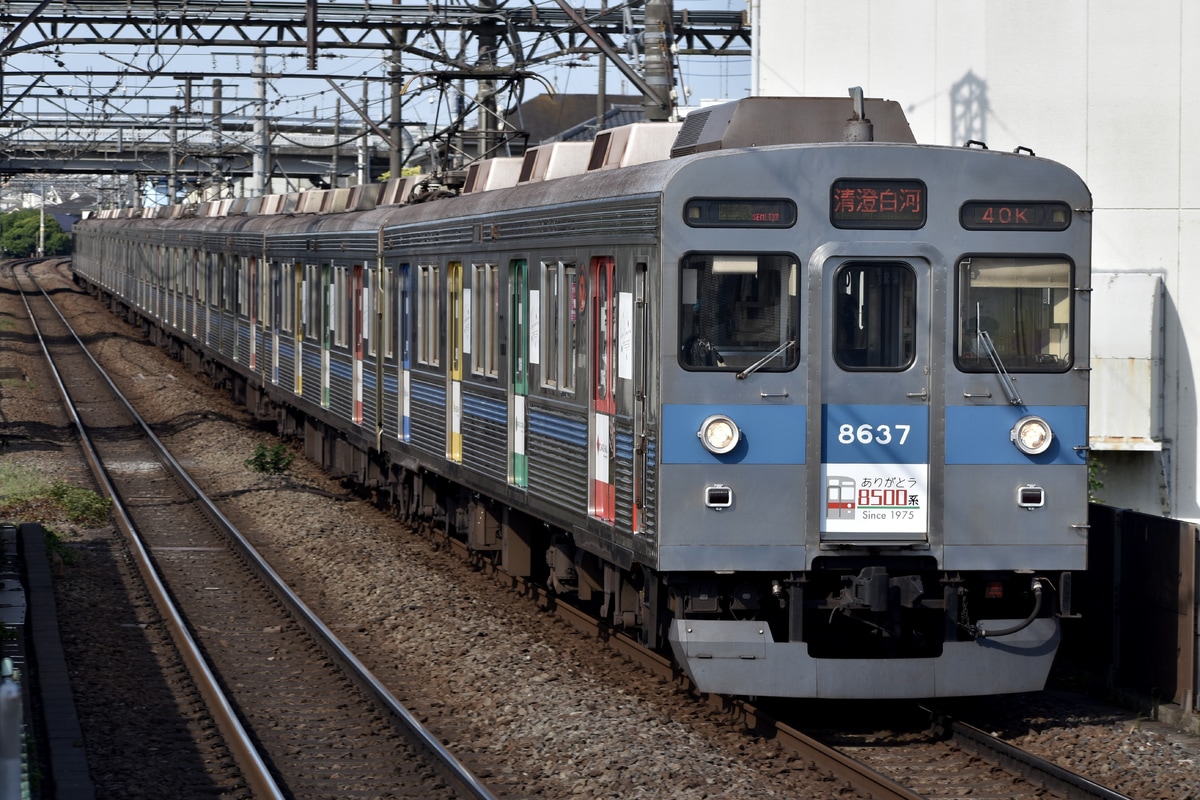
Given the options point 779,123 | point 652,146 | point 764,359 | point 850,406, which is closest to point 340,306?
point 652,146

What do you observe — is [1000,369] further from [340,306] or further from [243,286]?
[243,286]

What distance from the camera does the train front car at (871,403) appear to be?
25.6ft

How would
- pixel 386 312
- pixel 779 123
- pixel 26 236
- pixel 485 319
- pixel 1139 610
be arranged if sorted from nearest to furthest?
1. pixel 779 123
2. pixel 1139 610
3. pixel 485 319
4. pixel 386 312
5. pixel 26 236

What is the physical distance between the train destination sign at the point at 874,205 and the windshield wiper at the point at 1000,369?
1.97 feet

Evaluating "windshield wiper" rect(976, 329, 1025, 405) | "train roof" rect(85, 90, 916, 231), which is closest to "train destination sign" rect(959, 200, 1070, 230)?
"windshield wiper" rect(976, 329, 1025, 405)

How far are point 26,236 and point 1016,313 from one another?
11630cm

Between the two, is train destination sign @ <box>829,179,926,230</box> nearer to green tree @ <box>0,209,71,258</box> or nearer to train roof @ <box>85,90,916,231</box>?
train roof @ <box>85,90,916,231</box>

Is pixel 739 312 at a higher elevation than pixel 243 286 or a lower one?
lower

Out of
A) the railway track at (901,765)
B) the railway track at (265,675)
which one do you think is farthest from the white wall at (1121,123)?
the railway track at (265,675)

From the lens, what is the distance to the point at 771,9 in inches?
659

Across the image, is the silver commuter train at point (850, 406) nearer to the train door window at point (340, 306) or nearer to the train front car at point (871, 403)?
the train front car at point (871, 403)

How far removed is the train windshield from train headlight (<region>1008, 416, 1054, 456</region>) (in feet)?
3.67

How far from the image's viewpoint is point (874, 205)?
7918mm

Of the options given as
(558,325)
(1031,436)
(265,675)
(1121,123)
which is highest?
(1121,123)
